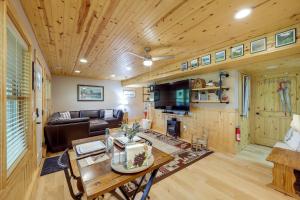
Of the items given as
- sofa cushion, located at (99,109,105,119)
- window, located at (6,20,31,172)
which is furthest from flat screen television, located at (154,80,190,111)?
window, located at (6,20,31,172)

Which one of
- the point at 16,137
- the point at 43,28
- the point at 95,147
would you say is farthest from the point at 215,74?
the point at 16,137

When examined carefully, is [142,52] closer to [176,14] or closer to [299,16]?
[176,14]

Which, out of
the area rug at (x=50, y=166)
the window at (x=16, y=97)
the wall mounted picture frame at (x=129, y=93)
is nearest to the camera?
the window at (x=16, y=97)

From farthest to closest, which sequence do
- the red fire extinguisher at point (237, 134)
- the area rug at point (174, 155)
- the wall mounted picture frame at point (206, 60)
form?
1. the red fire extinguisher at point (237, 134)
2. the wall mounted picture frame at point (206, 60)
3. the area rug at point (174, 155)

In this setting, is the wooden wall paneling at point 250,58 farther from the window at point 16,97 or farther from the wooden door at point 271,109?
the window at point 16,97

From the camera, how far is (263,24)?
202 centimetres

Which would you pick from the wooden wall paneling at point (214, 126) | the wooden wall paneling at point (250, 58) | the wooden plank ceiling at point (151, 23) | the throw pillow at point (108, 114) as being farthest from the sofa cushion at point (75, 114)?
the wooden wall paneling at point (214, 126)

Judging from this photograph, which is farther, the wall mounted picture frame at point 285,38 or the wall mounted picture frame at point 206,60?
the wall mounted picture frame at point 206,60

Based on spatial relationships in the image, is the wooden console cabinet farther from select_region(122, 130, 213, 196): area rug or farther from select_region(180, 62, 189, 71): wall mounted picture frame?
select_region(180, 62, 189, 71): wall mounted picture frame

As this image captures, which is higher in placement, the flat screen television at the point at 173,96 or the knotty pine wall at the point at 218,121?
the flat screen television at the point at 173,96

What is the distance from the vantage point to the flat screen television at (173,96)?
4082 millimetres

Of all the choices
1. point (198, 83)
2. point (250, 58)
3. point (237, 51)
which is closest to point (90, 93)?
point (198, 83)

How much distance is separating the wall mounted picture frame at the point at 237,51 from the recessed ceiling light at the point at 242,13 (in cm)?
93

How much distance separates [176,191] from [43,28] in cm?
329
